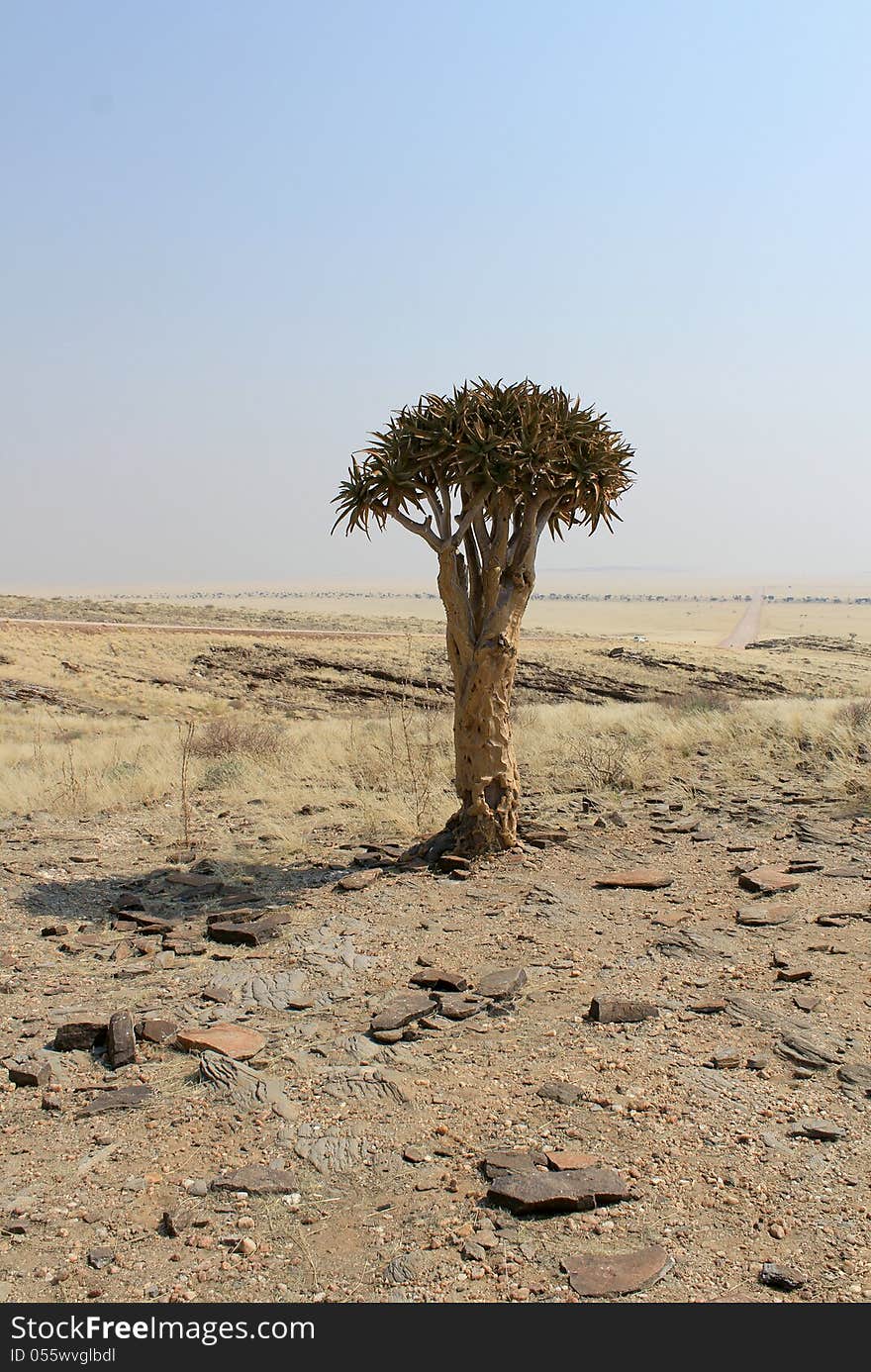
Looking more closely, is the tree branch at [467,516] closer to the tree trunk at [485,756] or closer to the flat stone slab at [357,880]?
the tree trunk at [485,756]

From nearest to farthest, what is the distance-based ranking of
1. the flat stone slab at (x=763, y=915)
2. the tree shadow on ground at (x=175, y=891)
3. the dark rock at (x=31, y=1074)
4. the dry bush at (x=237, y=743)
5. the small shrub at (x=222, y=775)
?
the dark rock at (x=31, y=1074) < the flat stone slab at (x=763, y=915) < the tree shadow on ground at (x=175, y=891) < the small shrub at (x=222, y=775) < the dry bush at (x=237, y=743)

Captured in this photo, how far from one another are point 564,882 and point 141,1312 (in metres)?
5.65

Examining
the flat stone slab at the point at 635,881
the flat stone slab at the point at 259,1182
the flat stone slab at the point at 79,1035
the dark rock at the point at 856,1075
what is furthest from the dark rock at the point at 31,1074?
the flat stone slab at the point at 635,881

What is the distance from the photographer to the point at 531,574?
9688 millimetres

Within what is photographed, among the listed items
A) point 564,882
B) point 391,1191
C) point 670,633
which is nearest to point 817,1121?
point 391,1191

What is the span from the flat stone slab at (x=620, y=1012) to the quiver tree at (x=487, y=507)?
358 centimetres

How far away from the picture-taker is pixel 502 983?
627 centimetres

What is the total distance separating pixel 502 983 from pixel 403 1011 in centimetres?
72

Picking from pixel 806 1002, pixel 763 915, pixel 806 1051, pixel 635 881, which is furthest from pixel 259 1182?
pixel 635 881

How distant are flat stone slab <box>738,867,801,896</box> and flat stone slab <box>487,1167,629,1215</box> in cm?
446

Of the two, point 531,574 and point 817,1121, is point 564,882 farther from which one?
point 817,1121

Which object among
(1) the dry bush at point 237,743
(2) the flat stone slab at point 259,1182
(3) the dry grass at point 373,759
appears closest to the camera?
(2) the flat stone slab at point 259,1182

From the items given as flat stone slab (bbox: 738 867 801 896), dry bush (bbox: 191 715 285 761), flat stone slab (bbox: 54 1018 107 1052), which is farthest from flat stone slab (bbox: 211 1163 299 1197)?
dry bush (bbox: 191 715 285 761)

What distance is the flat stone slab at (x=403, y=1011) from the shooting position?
225 inches
